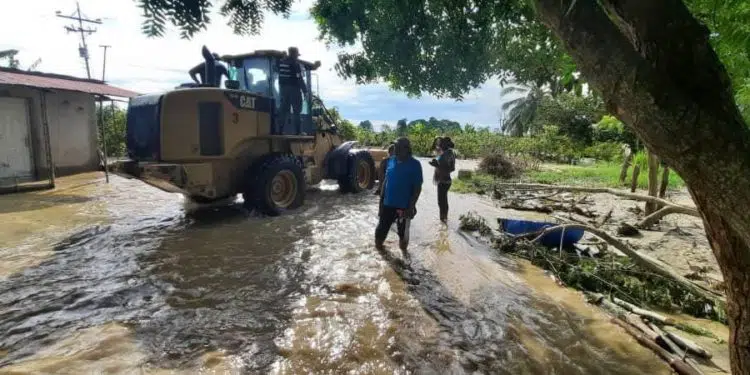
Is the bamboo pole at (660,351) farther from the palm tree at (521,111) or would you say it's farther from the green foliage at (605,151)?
the palm tree at (521,111)

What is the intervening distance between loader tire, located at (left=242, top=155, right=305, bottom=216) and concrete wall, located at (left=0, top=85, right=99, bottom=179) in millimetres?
7504

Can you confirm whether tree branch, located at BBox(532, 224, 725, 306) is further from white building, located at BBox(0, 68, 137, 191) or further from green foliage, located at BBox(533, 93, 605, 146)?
green foliage, located at BBox(533, 93, 605, 146)

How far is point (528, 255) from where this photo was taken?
647 cm

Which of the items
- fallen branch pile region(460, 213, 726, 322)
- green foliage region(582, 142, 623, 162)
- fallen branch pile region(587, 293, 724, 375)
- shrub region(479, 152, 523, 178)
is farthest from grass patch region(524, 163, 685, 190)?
fallen branch pile region(587, 293, 724, 375)

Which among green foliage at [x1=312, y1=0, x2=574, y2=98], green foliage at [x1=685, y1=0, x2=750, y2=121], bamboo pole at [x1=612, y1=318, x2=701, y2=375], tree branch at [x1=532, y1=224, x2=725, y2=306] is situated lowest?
bamboo pole at [x1=612, y1=318, x2=701, y2=375]

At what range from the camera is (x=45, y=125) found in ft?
35.6

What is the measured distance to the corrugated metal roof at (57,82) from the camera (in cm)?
1057

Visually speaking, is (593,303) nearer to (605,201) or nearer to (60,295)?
(60,295)

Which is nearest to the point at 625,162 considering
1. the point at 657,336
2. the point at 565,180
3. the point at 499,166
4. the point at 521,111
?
the point at 565,180

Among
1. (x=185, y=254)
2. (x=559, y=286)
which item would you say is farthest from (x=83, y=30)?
(x=559, y=286)

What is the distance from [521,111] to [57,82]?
36.5 metres

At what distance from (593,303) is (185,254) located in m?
4.98

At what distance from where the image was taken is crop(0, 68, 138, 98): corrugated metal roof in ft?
34.7

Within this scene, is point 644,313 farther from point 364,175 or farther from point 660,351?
point 364,175
